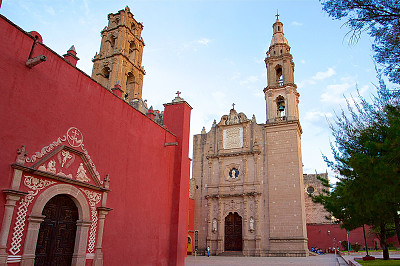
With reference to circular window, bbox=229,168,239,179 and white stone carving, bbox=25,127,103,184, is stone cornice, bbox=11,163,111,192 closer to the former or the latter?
white stone carving, bbox=25,127,103,184

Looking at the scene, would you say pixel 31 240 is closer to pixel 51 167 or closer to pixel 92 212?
pixel 51 167

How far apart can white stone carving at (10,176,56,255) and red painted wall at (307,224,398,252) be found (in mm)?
29780

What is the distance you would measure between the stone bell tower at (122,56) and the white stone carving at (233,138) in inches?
372

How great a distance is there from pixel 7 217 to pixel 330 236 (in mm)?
30603

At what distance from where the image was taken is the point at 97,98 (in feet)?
29.1

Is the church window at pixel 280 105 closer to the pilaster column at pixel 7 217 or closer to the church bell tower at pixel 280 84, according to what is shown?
the church bell tower at pixel 280 84

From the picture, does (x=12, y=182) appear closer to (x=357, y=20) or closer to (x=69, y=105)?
(x=69, y=105)

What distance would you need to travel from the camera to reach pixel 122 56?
29328mm

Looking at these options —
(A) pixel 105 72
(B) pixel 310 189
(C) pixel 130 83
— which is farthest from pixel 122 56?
(B) pixel 310 189

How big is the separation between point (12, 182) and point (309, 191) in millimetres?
34316

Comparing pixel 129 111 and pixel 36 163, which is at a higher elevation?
pixel 129 111

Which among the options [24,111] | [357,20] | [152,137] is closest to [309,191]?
[152,137]

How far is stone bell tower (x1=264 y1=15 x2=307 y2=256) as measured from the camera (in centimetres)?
2256

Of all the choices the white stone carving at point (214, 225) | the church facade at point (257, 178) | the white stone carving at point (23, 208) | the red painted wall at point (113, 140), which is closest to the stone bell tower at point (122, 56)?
the church facade at point (257, 178)
